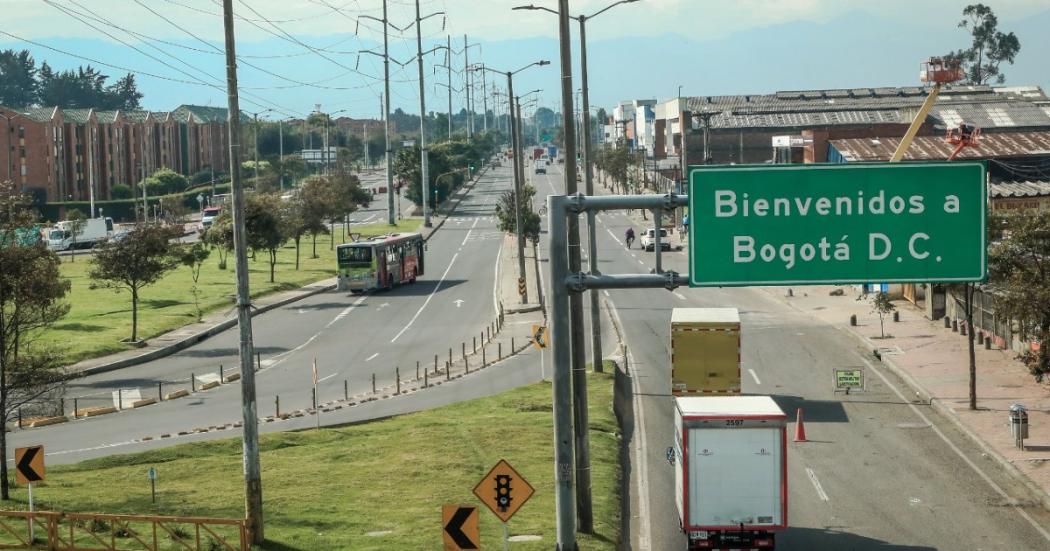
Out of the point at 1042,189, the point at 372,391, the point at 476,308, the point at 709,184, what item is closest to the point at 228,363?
the point at 372,391

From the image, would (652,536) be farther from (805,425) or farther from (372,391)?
(372,391)

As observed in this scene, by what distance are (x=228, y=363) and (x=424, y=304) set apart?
697 inches

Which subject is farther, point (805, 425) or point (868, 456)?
point (805, 425)

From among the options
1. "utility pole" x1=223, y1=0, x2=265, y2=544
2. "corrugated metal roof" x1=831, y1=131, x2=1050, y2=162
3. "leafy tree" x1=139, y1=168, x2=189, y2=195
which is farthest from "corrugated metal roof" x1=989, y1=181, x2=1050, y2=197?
"leafy tree" x1=139, y1=168, x2=189, y2=195

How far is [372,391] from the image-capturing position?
43188 millimetres

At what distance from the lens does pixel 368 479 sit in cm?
2789

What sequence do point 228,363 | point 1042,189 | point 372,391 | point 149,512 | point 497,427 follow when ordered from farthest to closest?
1. point 1042,189
2. point 228,363
3. point 372,391
4. point 497,427
5. point 149,512

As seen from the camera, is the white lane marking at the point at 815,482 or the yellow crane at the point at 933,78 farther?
the yellow crane at the point at 933,78

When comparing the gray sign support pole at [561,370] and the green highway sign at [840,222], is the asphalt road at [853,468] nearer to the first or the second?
the gray sign support pole at [561,370]

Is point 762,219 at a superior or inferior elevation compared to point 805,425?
superior

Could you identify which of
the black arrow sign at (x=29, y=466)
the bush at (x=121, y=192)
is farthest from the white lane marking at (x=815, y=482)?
the bush at (x=121, y=192)

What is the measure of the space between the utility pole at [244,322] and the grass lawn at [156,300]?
2824cm

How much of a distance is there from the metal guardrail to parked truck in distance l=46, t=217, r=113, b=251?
7901 centimetres

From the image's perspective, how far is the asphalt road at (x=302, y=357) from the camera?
127ft
